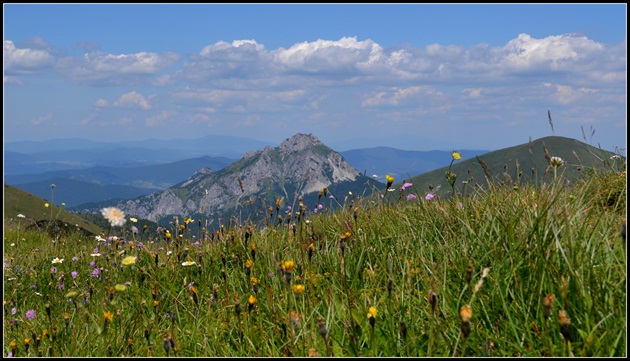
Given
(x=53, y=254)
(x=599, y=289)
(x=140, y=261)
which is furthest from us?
(x=53, y=254)

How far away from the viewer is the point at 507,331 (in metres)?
3.31

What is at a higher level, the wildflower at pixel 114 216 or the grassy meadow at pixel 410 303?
the wildflower at pixel 114 216

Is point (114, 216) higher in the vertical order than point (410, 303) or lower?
higher

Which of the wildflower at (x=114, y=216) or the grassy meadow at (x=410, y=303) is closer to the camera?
the grassy meadow at (x=410, y=303)

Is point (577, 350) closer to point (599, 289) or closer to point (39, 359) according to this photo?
point (599, 289)

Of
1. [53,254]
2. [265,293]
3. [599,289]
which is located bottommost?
[53,254]

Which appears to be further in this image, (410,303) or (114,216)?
(114,216)

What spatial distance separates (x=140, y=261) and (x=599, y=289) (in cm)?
566

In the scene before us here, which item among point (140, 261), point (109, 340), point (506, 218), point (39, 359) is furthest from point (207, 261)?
point (506, 218)

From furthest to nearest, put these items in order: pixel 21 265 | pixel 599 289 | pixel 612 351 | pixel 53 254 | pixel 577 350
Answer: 1. pixel 53 254
2. pixel 21 265
3. pixel 599 289
4. pixel 577 350
5. pixel 612 351

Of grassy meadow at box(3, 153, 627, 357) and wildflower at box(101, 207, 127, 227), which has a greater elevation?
wildflower at box(101, 207, 127, 227)

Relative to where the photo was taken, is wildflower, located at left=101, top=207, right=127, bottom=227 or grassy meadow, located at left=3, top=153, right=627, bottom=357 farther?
wildflower, located at left=101, top=207, right=127, bottom=227

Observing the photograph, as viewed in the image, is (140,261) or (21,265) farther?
(21,265)

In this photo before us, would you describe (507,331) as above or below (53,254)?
above
